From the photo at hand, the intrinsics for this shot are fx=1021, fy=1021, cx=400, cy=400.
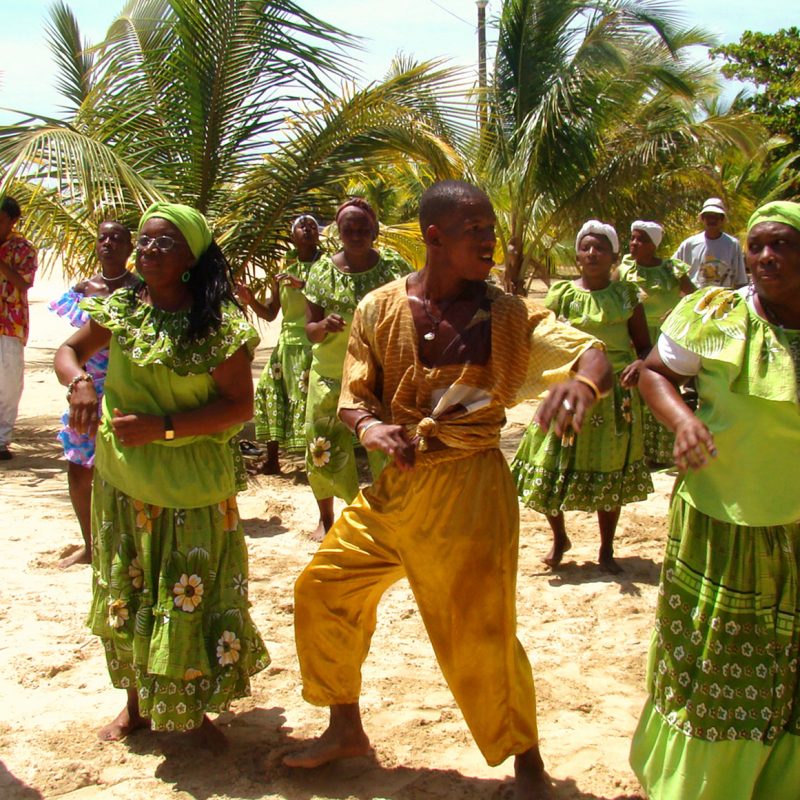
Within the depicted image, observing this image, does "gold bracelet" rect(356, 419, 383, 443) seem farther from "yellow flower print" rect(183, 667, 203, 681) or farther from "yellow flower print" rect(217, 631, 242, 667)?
"yellow flower print" rect(183, 667, 203, 681)

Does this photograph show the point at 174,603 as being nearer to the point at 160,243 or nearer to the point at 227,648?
the point at 227,648

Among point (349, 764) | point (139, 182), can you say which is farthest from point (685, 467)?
point (139, 182)

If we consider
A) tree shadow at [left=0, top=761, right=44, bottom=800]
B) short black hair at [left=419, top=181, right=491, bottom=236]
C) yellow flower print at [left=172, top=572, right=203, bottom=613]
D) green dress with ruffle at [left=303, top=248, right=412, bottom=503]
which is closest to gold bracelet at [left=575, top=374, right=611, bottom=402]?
short black hair at [left=419, top=181, right=491, bottom=236]

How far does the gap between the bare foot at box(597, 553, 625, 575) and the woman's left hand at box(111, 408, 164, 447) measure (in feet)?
11.1

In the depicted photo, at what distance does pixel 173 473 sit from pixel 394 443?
92cm

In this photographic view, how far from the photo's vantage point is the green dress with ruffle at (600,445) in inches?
234

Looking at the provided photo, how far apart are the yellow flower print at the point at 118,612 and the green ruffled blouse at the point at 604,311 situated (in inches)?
124

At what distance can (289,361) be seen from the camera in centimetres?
809

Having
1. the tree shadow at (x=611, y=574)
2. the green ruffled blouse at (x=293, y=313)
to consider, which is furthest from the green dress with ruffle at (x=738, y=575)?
the green ruffled blouse at (x=293, y=313)

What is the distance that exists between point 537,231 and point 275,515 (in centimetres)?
670

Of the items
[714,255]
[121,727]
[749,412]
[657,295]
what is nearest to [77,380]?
[121,727]

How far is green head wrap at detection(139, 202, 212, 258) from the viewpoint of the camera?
137 inches

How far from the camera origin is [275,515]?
730 cm

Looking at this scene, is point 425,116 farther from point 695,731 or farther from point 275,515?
point 695,731
